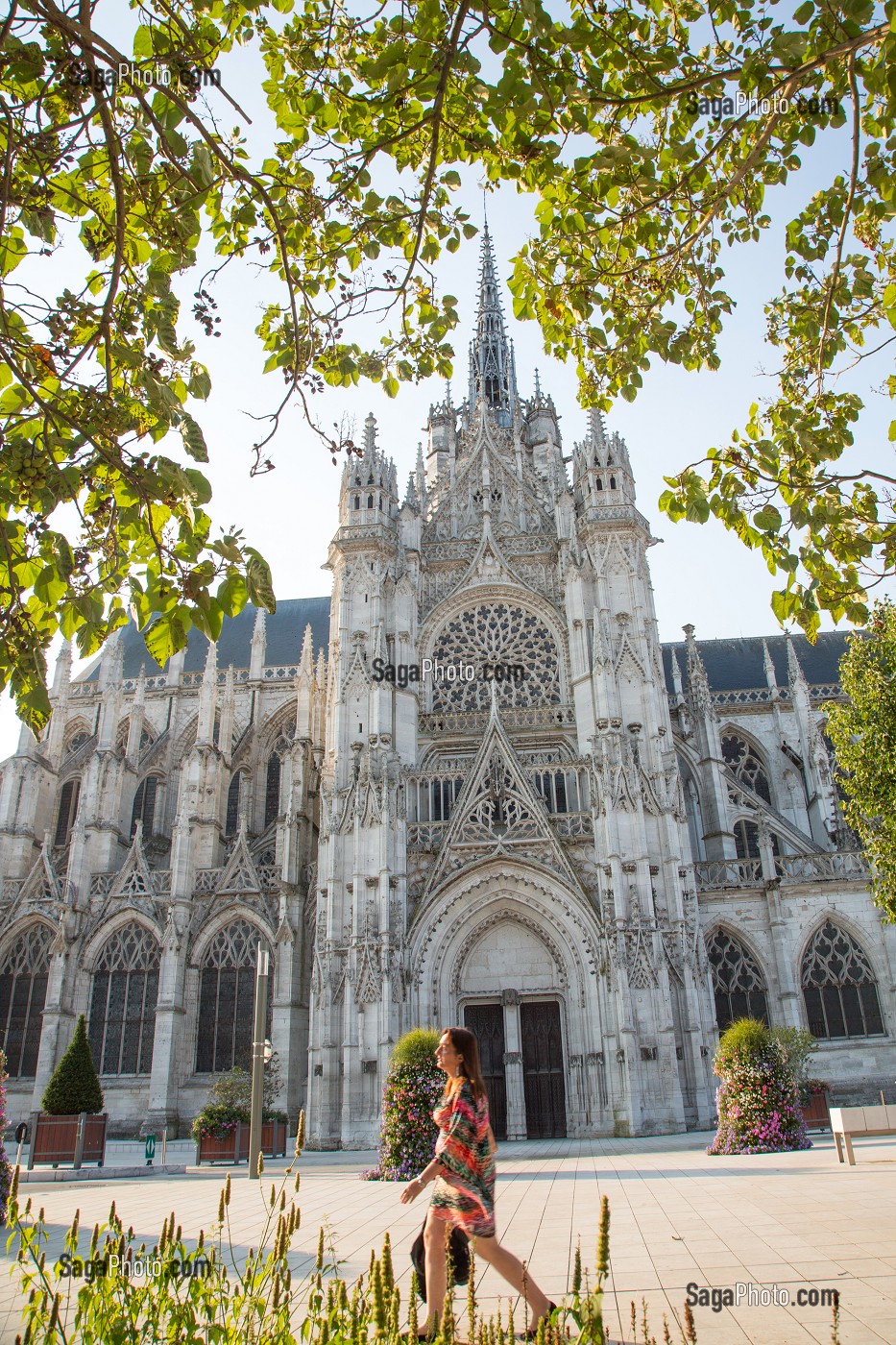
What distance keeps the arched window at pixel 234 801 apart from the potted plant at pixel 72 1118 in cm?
1123

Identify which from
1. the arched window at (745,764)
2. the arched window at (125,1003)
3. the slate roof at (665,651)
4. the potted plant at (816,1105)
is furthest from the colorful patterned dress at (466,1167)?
the slate roof at (665,651)

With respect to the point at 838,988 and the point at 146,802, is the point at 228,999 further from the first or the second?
the point at 838,988

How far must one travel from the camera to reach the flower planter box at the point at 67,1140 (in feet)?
57.0

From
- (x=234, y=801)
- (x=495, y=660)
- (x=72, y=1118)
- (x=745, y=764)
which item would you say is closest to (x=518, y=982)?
(x=495, y=660)

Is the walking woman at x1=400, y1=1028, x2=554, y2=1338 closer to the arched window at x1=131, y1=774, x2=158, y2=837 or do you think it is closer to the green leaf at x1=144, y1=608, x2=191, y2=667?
the green leaf at x1=144, y1=608, x2=191, y2=667

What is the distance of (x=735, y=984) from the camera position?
76.9 ft

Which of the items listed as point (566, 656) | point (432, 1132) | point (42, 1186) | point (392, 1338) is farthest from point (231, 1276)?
point (566, 656)

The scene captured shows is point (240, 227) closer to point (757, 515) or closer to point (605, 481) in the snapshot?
point (757, 515)

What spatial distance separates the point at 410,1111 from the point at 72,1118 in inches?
316

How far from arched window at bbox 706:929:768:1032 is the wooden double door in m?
4.31

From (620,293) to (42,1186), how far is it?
45.4 feet

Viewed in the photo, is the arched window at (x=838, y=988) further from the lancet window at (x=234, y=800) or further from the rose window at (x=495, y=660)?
the lancet window at (x=234, y=800)

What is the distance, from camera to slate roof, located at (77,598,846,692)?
36.0m

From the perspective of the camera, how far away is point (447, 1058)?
5262 mm
